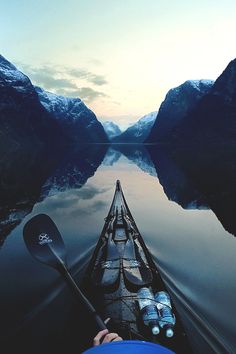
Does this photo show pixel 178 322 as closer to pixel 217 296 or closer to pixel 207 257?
pixel 217 296

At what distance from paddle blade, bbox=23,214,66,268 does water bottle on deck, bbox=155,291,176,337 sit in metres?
3.62

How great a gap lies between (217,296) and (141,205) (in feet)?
59.7

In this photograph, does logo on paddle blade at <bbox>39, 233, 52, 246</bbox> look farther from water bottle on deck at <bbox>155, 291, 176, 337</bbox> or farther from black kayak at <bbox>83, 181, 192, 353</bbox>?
water bottle on deck at <bbox>155, 291, 176, 337</bbox>

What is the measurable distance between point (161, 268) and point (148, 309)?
700cm

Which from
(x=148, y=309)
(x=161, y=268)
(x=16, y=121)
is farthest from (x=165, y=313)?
(x=16, y=121)

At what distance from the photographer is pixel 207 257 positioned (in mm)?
16594

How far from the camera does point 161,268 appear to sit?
1488 cm

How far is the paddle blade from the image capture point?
1070cm

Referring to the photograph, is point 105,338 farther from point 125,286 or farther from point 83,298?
point 125,286

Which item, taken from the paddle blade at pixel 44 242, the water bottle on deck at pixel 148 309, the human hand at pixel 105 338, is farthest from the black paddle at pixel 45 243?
the human hand at pixel 105 338

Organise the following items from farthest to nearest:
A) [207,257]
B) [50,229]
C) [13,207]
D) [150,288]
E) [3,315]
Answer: [13,207] → [207,257] → [50,229] → [3,315] → [150,288]

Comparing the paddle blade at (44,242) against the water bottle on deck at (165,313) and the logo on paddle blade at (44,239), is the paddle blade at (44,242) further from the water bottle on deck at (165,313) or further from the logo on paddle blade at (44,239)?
the water bottle on deck at (165,313)

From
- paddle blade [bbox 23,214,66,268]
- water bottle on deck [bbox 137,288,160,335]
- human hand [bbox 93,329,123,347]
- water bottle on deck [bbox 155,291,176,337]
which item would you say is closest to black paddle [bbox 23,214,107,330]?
paddle blade [bbox 23,214,66,268]

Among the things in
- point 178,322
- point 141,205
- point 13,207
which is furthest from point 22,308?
point 141,205
